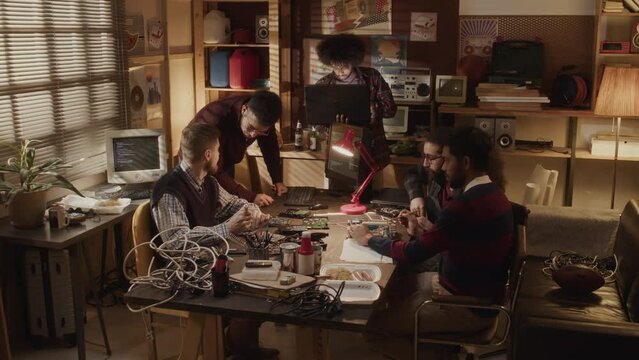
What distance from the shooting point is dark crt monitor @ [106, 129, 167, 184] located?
14.3 ft

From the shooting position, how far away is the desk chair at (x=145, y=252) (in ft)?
10.00

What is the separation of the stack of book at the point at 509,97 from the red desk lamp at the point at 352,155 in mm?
1638

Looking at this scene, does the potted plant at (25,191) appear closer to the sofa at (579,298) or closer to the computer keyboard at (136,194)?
the computer keyboard at (136,194)

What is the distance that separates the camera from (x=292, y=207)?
3811 millimetres

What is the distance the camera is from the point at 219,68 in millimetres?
5777

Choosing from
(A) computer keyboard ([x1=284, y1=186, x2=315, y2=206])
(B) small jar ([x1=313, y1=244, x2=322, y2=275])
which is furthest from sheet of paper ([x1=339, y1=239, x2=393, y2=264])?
(A) computer keyboard ([x1=284, y1=186, x2=315, y2=206])

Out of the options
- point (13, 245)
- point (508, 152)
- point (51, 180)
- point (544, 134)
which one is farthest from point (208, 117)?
point (544, 134)

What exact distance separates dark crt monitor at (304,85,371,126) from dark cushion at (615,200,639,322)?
1.59 meters

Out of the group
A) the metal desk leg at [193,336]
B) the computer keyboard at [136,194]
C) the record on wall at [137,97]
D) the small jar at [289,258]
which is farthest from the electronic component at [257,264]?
the record on wall at [137,97]

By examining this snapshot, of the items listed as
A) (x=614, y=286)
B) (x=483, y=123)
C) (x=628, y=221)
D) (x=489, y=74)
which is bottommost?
(x=614, y=286)

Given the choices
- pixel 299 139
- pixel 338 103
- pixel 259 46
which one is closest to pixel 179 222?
pixel 338 103

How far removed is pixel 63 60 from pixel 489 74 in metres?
3.04

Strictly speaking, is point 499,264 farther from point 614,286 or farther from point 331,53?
point 331,53

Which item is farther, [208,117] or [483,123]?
[483,123]
